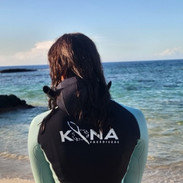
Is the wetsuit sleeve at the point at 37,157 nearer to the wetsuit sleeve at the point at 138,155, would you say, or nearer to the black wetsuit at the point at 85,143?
the black wetsuit at the point at 85,143

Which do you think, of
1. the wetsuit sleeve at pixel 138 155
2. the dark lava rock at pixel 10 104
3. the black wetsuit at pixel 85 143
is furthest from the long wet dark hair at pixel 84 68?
the dark lava rock at pixel 10 104

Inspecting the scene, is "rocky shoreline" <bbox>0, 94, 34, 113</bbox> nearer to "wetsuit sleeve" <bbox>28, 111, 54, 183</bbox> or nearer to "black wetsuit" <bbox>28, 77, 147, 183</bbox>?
"wetsuit sleeve" <bbox>28, 111, 54, 183</bbox>

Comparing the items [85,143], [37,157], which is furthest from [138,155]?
[37,157]

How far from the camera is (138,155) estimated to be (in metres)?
1.60

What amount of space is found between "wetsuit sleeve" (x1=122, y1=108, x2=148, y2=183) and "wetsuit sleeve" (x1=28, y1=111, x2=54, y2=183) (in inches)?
14.8

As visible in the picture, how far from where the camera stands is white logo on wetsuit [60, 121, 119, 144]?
1475 mm

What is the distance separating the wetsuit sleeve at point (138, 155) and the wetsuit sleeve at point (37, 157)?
0.38 meters

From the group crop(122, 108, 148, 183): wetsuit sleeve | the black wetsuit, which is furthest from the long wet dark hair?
crop(122, 108, 148, 183): wetsuit sleeve

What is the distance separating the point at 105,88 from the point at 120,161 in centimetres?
34

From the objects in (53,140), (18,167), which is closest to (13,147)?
(18,167)

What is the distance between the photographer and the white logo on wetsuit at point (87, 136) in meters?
1.47

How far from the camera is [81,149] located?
1486 mm

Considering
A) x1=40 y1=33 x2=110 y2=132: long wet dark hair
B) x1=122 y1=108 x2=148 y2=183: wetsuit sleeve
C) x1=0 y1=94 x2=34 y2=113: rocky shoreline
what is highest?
x1=40 y1=33 x2=110 y2=132: long wet dark hair

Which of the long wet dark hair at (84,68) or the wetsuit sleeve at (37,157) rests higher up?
the long wet dark hair at (84,68)
